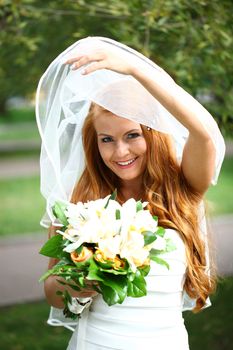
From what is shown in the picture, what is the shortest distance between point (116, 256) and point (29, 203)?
10741 mm

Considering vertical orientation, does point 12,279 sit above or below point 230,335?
below

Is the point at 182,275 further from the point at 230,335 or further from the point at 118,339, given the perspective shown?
the point at 230,335

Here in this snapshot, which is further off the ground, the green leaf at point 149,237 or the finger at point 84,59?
the finger at point 84,59

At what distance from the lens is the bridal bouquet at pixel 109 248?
2273mm

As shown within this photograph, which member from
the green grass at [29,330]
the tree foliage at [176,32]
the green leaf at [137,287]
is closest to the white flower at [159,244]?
the green leaf at [137,287]

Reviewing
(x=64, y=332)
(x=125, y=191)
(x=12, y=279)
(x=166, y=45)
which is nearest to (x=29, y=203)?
(x=12, y=279)

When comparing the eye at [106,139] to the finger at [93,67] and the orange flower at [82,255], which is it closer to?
the finger at [93,67]

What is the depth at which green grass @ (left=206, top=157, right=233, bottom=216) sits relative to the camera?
38.4 ft

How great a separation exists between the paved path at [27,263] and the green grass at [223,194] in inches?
50.0

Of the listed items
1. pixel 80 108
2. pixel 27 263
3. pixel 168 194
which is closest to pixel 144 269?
pixel 168 194

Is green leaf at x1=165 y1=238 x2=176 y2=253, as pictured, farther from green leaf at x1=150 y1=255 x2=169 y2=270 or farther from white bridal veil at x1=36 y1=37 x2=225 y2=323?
white bridal veil at x1=36 y1=37 x2=225 y2=323

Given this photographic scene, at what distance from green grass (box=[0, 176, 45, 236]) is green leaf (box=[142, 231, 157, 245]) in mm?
7946

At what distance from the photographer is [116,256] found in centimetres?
232

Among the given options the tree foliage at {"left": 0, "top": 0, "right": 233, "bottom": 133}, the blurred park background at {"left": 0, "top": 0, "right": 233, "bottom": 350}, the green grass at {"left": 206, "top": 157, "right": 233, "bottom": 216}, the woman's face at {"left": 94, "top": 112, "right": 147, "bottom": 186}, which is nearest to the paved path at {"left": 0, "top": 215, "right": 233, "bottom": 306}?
the blurred park background at {"left": 0, "top": 0, "right": 233, "bottom": 350}
